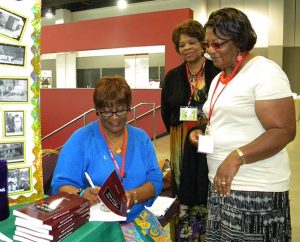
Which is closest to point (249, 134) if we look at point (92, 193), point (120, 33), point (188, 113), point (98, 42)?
point (92, 193)

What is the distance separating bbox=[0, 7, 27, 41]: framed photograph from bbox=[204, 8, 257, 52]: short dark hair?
0.74 metres

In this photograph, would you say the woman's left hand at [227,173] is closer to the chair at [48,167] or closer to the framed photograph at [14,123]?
the framed photograph at [14,123]

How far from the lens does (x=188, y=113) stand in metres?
2.08

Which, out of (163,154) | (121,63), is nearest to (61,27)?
(121,63)

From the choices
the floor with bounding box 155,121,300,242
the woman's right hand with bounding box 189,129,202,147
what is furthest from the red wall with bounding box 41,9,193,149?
the woman's right hand with bounding box 189,129,202,147

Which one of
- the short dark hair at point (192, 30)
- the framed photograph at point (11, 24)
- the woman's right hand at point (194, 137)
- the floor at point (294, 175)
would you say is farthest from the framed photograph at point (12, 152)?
the floor at point (294, 175)

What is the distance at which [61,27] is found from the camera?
9.10 m

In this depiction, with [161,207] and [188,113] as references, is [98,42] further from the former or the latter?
[161,207]

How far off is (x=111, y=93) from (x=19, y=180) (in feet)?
1.83

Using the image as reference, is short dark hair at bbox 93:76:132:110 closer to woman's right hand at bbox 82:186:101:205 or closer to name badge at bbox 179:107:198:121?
woman's right hand at bbox 82:186:101:205

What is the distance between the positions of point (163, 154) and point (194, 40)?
347cm

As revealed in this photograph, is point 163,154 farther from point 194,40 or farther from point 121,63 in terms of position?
point 121,63

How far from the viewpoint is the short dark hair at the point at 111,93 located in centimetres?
150

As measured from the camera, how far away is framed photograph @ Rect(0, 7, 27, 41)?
1.06 meters
